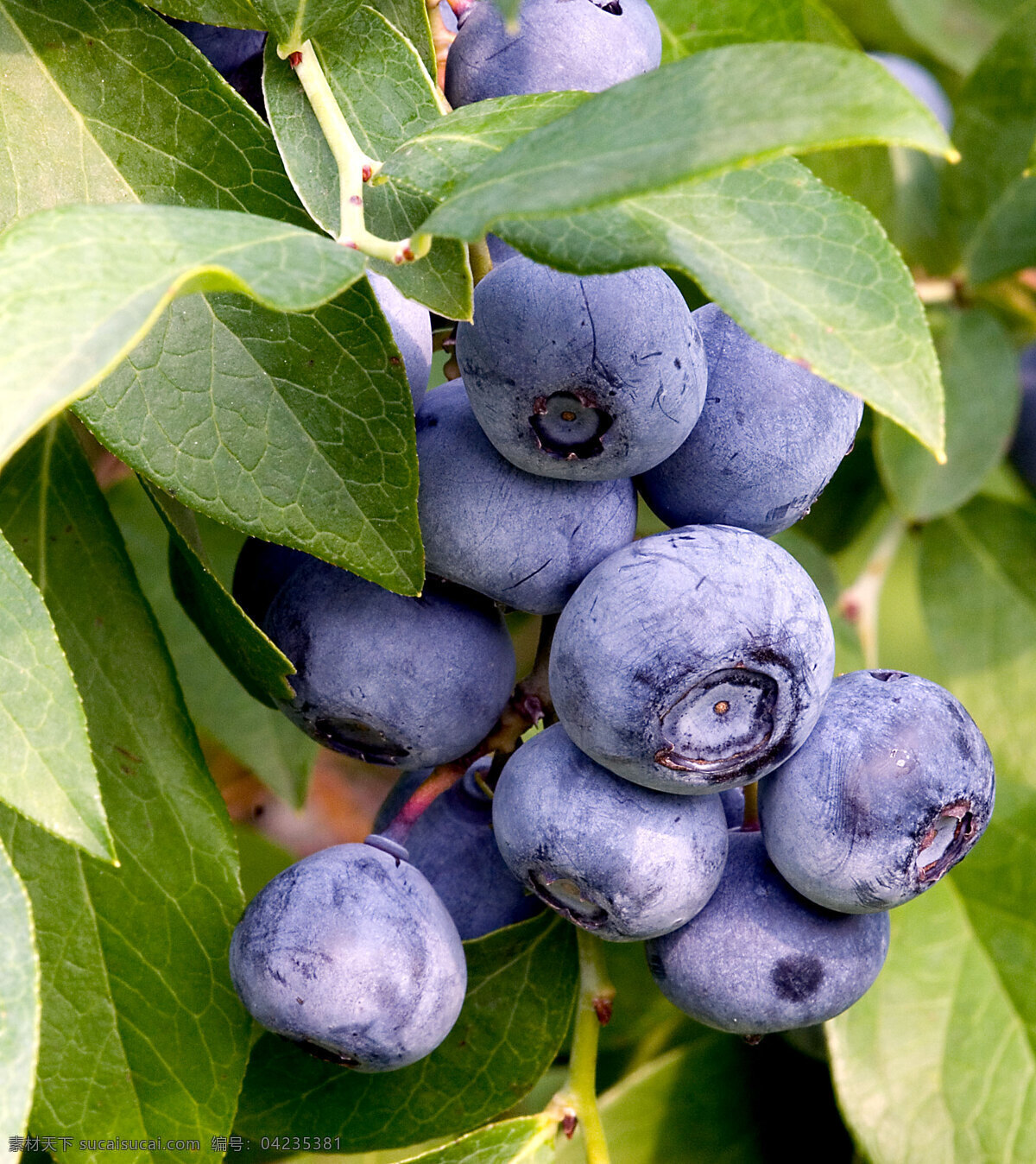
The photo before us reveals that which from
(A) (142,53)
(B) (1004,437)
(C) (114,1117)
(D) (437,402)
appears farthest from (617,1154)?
(A) (142,53)

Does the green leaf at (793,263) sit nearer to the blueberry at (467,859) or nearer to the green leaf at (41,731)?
the green leaf at (41,731)

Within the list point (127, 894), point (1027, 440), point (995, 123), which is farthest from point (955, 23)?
point (127, 894)

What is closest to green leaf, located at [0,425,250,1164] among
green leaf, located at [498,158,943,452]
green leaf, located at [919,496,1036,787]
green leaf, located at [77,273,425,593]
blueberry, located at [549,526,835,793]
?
green leaf, located at [77,273,425,593]

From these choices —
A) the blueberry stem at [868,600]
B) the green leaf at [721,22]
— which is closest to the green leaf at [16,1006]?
the green leaf at [721,22]

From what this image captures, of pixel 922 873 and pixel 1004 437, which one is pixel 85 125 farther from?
pixel 1004 437

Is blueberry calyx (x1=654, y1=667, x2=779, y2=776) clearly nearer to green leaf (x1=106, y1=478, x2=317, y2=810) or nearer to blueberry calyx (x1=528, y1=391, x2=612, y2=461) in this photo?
blueberry calyx (x1=528, y1=391, x2=612, y2=461)

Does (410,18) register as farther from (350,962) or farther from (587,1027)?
(587,1027)
